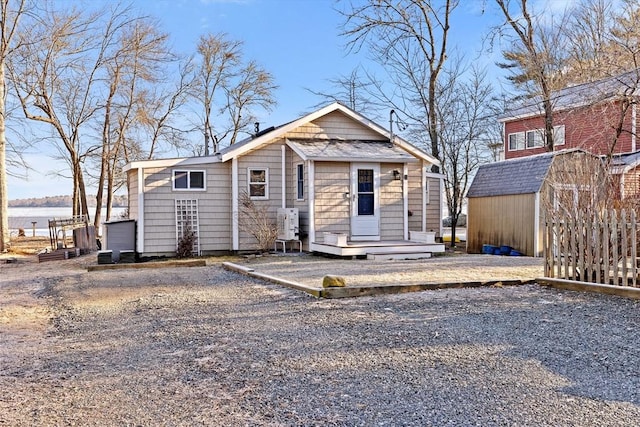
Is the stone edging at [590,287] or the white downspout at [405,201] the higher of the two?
the white downspout at [405,201]

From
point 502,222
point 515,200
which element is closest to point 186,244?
point 502,222

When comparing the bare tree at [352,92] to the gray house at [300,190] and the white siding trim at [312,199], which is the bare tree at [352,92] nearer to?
the gray house at [300,190]

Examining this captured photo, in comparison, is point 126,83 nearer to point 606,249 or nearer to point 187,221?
point 187,221

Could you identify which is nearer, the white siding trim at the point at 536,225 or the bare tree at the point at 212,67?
the white siding trim at the point at 536,225

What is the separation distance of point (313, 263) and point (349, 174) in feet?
11.8

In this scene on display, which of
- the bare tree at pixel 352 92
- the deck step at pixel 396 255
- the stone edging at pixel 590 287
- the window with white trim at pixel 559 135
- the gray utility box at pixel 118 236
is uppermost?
the bare tree at pixel 352 92

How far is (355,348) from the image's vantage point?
4.77 meters

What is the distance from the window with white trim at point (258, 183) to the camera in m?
15.6

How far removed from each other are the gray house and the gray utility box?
0.90 ft

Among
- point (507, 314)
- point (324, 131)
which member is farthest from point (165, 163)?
point (507, 314)

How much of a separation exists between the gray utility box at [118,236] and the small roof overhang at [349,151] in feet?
16.5

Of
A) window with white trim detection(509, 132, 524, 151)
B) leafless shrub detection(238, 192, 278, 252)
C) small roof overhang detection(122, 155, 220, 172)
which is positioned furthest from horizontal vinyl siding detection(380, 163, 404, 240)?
window with white trim detection(509, 132, 524, 151)

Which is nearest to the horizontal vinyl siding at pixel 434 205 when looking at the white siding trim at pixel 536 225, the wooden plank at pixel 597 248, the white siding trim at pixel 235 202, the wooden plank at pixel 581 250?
the white siding trim at pixel 536 225

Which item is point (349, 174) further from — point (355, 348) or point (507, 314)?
point (355, 348)
